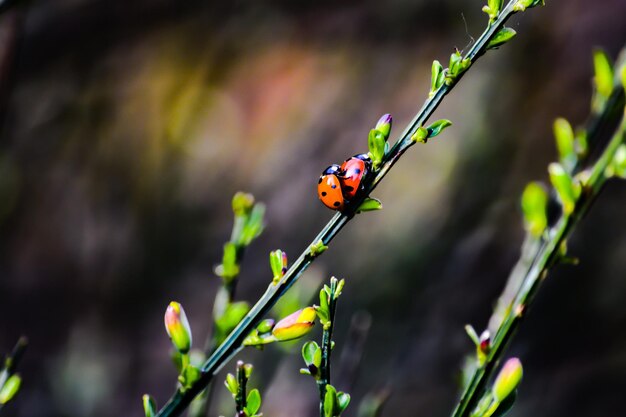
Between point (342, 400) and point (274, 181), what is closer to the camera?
point (342, 400)

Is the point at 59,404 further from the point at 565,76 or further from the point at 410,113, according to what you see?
the point at 565,76

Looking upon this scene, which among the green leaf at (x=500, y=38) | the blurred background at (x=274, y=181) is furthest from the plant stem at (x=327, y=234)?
the blurred background at (x=274, y=181)

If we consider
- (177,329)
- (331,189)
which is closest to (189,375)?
(177,329)

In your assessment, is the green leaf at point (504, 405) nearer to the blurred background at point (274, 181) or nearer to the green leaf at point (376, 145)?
the green leaf at point (376, 145)

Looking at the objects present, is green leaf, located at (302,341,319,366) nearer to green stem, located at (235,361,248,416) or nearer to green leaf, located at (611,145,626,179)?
green stem, located at (235,361,248,416)

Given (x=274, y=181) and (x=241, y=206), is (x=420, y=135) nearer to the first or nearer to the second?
(x=241, y=206)

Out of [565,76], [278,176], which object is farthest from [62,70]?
[565,76]

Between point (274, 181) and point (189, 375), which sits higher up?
point (274, 181)
